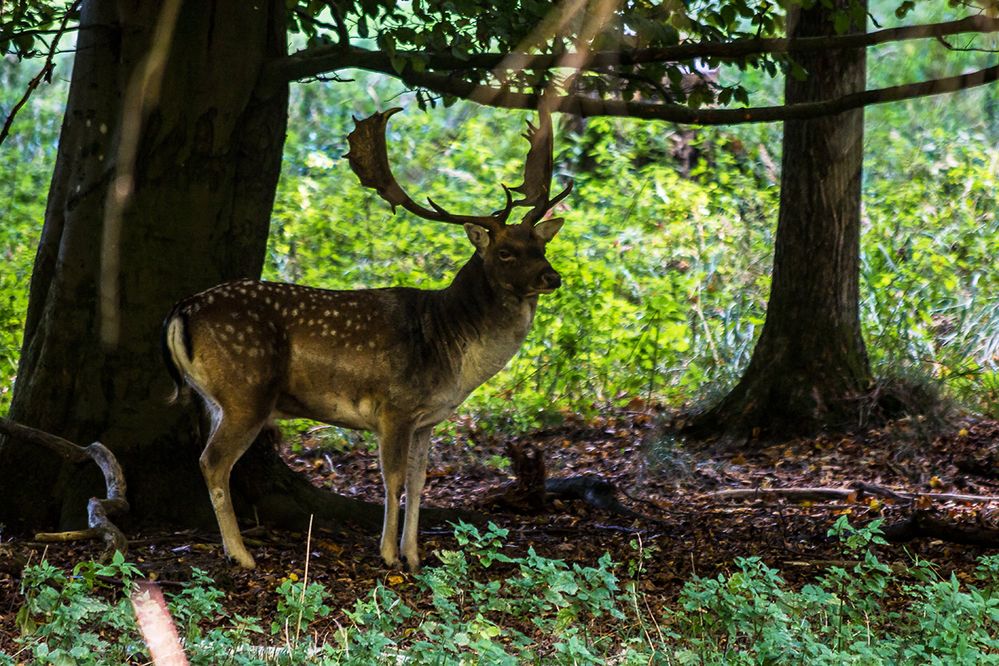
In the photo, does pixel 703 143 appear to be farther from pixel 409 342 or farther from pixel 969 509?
pixel 409 342

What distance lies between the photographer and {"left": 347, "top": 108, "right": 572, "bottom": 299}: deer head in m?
7.00

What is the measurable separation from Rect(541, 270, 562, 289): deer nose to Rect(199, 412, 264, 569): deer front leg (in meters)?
1.63

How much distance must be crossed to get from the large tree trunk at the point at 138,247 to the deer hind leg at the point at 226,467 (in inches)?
20.6

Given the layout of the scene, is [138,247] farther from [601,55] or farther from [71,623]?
[71,623]

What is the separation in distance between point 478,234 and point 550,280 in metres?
0.47

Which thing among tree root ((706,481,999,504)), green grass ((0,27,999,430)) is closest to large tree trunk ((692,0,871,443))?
green grass ((0,27,999,430))

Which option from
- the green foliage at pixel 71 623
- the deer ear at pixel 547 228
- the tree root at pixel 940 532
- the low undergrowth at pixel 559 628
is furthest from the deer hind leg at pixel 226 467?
the tree root at pixel 940 532

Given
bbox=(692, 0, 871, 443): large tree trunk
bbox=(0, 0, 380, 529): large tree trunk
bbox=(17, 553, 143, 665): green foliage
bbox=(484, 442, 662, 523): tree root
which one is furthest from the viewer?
bbox=(692, 0, 871, 443): large tree trunk

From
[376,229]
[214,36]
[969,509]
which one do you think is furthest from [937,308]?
[214,36]

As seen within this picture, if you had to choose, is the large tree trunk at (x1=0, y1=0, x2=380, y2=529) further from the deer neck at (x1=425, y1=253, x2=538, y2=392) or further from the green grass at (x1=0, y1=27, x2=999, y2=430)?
the green grass at (x1=0, y1=27, x2=999, y2=430)

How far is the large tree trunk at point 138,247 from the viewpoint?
6.98m

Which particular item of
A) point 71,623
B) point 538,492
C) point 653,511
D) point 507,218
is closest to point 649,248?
point 653,511

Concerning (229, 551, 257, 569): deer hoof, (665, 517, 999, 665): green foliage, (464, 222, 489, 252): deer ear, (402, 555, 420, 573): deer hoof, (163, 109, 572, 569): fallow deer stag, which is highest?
(464, 222, 489, 252): deer ear

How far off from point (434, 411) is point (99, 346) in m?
1.74
